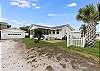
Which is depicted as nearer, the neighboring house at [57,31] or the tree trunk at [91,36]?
the tree trunk at [91,36]

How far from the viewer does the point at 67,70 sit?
31.1 ft

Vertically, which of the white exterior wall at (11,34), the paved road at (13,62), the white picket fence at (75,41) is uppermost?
the white exterior wall at (11,34)

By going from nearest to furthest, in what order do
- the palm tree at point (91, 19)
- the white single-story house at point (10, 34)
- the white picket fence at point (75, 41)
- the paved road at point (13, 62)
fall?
the paved road at point (13, 62)
the white picket fence at point (75, 41)
the palm tree at point (91, 19)
the white single-story house at point (10, 34)

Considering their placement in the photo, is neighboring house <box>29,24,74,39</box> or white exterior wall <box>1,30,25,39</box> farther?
white exterior wall <box>1,30,25,39</box>

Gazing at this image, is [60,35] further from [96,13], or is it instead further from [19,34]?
[96,13]

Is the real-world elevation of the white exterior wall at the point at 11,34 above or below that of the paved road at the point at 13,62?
above

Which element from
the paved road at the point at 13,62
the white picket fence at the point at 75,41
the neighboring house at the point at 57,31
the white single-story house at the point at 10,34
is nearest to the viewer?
the paved road at the point at 13,62

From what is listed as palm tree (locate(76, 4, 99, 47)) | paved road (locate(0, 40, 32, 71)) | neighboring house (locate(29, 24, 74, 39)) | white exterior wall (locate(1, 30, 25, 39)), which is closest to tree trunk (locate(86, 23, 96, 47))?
palm tree (locate(76, 4, 99, 47))

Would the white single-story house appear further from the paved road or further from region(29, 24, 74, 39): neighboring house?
the paved road

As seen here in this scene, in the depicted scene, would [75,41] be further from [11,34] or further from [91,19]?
[11,34]

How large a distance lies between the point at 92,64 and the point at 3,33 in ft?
147

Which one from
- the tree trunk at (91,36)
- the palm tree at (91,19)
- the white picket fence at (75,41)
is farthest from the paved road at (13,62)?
the palm tree at (91,19)

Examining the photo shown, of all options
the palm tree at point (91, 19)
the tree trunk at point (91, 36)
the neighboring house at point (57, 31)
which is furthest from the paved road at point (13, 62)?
the neighboring house at point (57, 31)

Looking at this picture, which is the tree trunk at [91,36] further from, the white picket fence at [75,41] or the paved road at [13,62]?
the paved road at [13,62]
